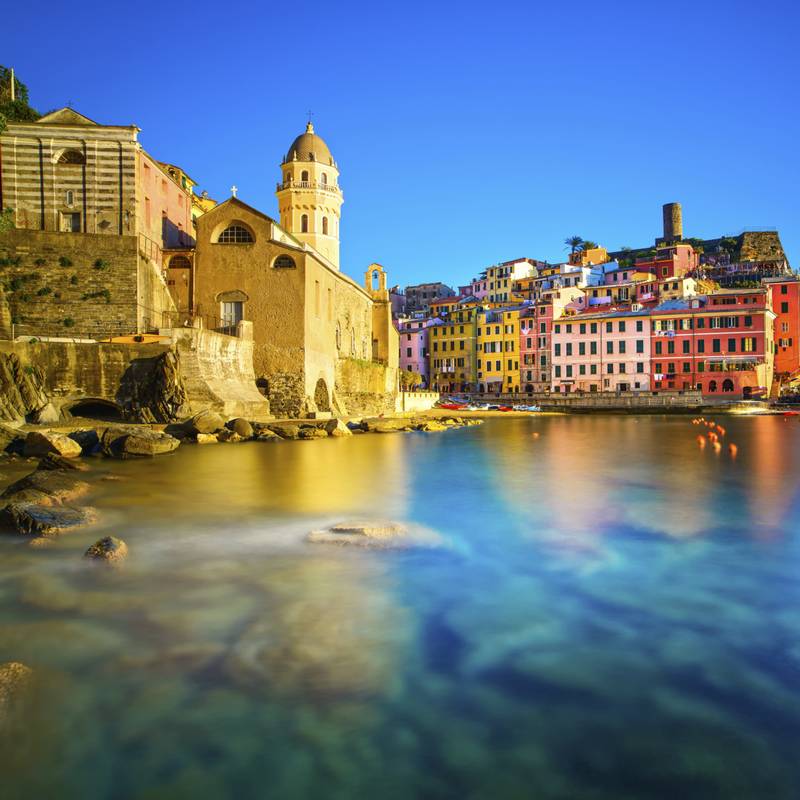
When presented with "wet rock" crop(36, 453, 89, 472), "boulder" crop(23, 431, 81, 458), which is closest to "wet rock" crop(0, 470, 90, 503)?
"wet rock" crop(36, 453, 89, 472)

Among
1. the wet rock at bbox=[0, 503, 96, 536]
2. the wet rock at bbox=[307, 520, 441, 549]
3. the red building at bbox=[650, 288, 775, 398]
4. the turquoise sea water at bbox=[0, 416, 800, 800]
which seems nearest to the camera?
the turquoise sea water at bbox=[0, 416, 800, 800]

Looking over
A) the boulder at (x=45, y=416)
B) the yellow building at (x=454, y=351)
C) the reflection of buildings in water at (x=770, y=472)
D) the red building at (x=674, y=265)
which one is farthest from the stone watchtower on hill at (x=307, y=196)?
the red building at (x=674, y=265)

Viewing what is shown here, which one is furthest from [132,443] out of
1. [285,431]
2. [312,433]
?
Result: [312,433]

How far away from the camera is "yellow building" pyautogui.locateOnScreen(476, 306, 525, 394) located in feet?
218

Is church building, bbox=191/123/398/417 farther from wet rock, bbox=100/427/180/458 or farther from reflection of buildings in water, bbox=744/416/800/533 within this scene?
reflection of buildings in water, bbox=744/416/800/533

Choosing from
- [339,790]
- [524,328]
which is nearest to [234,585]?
[339,790]

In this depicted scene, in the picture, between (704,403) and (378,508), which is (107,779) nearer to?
(378,508)

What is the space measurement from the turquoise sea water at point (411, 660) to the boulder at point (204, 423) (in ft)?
39.2

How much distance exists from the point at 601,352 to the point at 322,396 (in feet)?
107

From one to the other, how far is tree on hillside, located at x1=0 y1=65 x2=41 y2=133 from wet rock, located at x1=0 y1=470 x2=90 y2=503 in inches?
1142

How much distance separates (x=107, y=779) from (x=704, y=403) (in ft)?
182

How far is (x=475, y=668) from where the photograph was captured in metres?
4.71

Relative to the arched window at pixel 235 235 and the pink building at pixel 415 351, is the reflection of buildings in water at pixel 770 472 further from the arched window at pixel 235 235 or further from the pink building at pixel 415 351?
the pink building at pixel 415 351

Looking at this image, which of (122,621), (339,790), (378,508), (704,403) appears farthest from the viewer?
(704,403)
